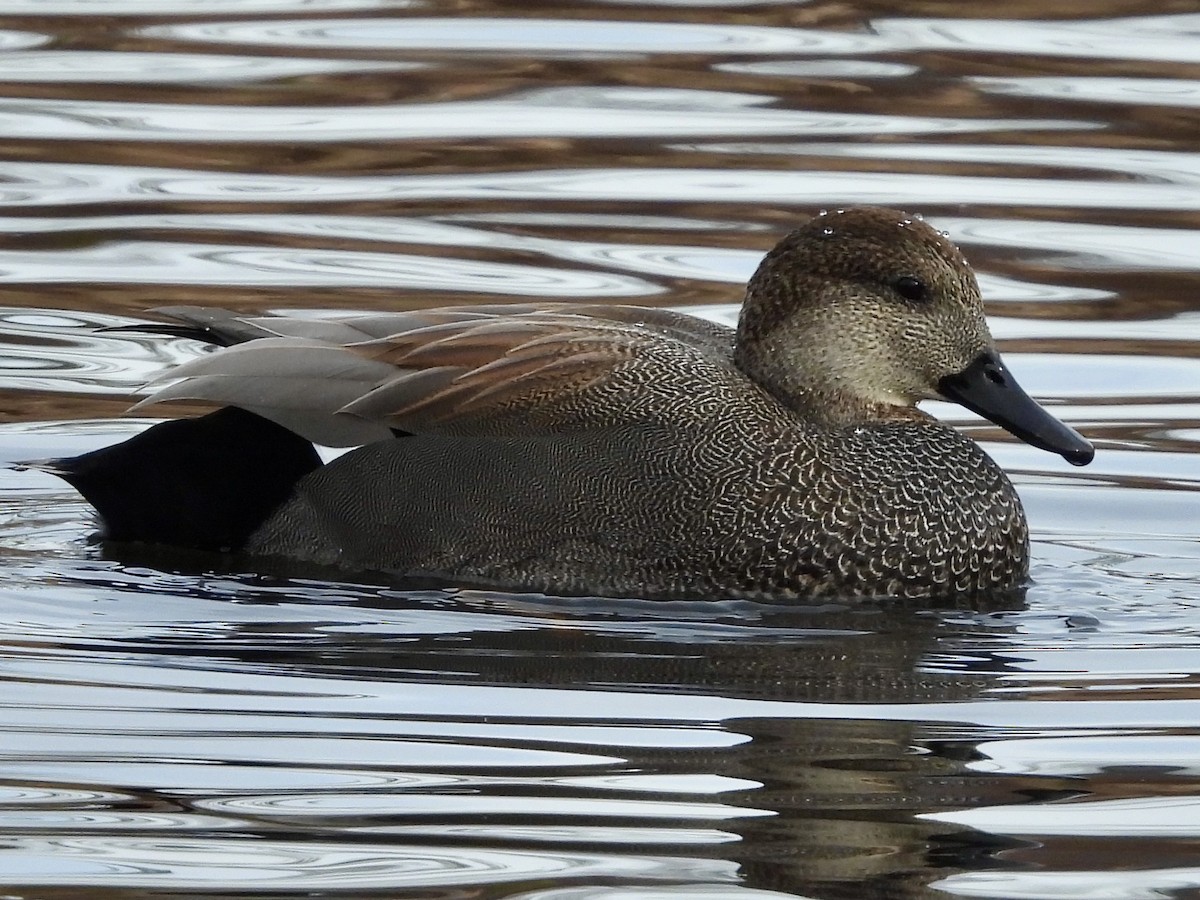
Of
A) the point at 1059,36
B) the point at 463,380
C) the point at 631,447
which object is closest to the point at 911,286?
the point at 631,447

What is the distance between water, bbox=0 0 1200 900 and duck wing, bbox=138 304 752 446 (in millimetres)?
423

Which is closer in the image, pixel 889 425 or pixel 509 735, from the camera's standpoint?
pixel 509 735

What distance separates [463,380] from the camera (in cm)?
649

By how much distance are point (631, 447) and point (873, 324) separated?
2.31ft

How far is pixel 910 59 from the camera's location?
1257 cm

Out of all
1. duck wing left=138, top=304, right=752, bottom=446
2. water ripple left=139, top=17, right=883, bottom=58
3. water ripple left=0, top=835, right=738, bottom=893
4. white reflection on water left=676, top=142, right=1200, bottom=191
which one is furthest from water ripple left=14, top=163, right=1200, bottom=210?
water ripple left=0, top=835, right=738, bottom=893

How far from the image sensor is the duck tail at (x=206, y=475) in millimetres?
6621

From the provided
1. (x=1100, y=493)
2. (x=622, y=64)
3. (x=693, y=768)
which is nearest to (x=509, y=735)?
(x=693, y=768)

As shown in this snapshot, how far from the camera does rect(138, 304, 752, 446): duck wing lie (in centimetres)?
645

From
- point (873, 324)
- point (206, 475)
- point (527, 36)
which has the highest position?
point (527, 36)

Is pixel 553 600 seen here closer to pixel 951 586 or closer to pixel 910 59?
pixel 951 586

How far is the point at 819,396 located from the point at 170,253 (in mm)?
3792

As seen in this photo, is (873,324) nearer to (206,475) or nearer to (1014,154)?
(206,475)

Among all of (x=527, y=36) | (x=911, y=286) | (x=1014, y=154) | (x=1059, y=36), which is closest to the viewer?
(x=911, y=286)
